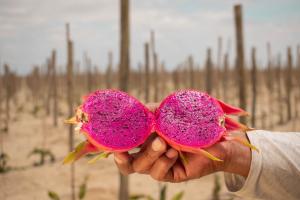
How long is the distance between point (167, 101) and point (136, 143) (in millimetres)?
227

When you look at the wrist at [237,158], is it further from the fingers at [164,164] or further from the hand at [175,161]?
the fingers at [164,164]

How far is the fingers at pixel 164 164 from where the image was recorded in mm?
1469

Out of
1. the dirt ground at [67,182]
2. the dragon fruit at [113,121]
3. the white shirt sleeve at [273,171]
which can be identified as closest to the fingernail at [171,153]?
the dragon fruit at [113,121]

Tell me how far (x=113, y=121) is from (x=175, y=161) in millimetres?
325

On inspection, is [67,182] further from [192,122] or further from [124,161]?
[192,122]

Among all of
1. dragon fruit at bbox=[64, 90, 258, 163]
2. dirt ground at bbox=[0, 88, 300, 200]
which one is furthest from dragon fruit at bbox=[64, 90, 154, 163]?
dirt ground at bbox=[0, 88, 300, 200]

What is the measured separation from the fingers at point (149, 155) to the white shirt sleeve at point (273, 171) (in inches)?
19.0

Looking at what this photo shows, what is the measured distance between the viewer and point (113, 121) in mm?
1549

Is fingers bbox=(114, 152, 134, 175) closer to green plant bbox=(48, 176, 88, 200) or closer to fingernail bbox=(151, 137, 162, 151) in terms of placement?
fingernail bbox=(151, 137, 162, 151)

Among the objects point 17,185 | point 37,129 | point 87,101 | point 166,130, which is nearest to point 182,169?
point 166,130

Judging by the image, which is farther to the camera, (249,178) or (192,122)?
(249,178)

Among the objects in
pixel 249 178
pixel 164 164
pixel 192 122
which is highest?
pixel 192 122

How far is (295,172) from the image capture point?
1.66m

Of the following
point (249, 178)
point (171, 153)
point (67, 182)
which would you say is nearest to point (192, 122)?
point (171, 153)
